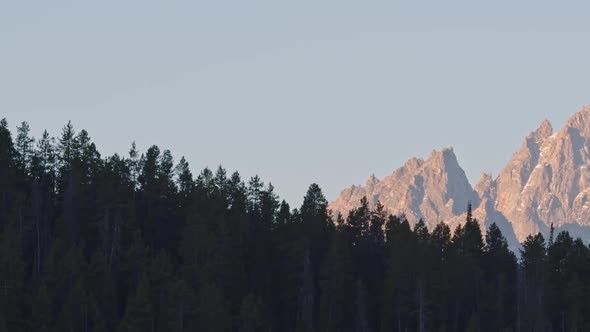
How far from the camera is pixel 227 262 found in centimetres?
13138

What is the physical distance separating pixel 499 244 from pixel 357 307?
3343 centimetres

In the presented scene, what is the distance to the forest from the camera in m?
117

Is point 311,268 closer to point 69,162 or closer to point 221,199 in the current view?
point 221,199

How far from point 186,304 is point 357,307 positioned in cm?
2201

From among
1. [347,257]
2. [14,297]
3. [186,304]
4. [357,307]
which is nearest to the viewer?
[14,297]

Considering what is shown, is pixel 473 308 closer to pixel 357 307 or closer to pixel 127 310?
pixel 357 307

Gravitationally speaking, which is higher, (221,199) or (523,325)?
(221,199)

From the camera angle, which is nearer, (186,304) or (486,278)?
(186,304)

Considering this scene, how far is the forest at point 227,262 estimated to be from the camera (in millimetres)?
117250

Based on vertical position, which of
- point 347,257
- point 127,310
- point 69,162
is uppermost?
point 69,162

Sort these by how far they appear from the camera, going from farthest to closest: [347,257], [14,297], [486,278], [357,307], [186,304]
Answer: [486,278]
[347,257]
[357,307]
[186,304]
[14,297]

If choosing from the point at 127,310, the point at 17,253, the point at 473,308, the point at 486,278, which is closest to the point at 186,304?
the point at 127,310

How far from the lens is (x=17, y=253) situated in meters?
113

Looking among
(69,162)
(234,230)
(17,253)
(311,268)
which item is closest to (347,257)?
(311,268)
